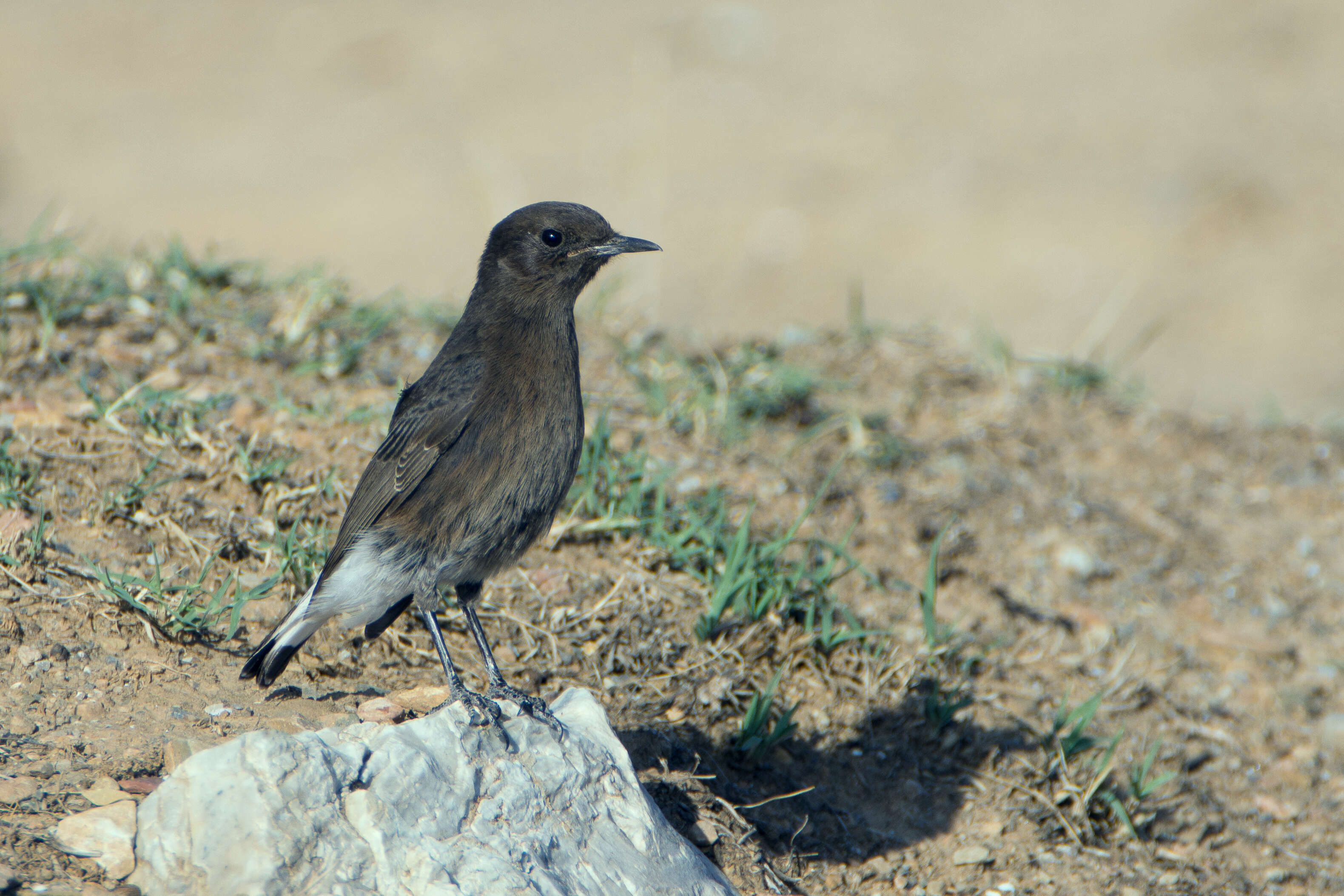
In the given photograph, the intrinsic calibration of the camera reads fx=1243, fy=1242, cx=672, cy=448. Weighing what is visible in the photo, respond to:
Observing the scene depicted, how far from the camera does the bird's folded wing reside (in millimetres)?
3895

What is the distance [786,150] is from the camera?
577 inches

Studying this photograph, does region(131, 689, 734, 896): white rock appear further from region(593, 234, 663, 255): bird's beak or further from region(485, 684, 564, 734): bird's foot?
region(593, 234, 663, 255): bird's beak

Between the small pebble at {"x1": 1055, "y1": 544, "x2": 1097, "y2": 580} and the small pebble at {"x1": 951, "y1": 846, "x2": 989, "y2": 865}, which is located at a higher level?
the small pebble at {"x1": 1055, "y1": 544, "x2": 1097, "y2": 580}

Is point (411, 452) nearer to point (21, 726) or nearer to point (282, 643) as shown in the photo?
point (282, 643)

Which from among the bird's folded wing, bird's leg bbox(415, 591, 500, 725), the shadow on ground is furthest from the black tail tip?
the shadow on ground

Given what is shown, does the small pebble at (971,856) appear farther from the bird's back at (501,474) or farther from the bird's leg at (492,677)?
the bird's back at (501,474)

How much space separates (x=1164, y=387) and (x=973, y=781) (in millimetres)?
7357

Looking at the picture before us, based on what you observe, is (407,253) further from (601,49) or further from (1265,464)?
(1265,464)

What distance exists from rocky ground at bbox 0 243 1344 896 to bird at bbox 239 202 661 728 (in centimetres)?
31

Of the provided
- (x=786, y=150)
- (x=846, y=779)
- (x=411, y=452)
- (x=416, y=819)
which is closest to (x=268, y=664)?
(x=411, y=452)

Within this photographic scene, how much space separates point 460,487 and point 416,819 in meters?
1.14

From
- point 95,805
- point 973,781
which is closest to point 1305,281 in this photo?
point 973,781

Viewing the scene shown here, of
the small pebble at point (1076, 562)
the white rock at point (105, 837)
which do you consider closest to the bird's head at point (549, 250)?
the white rock at point (105, 837)

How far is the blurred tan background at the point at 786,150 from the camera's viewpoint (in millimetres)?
11773
